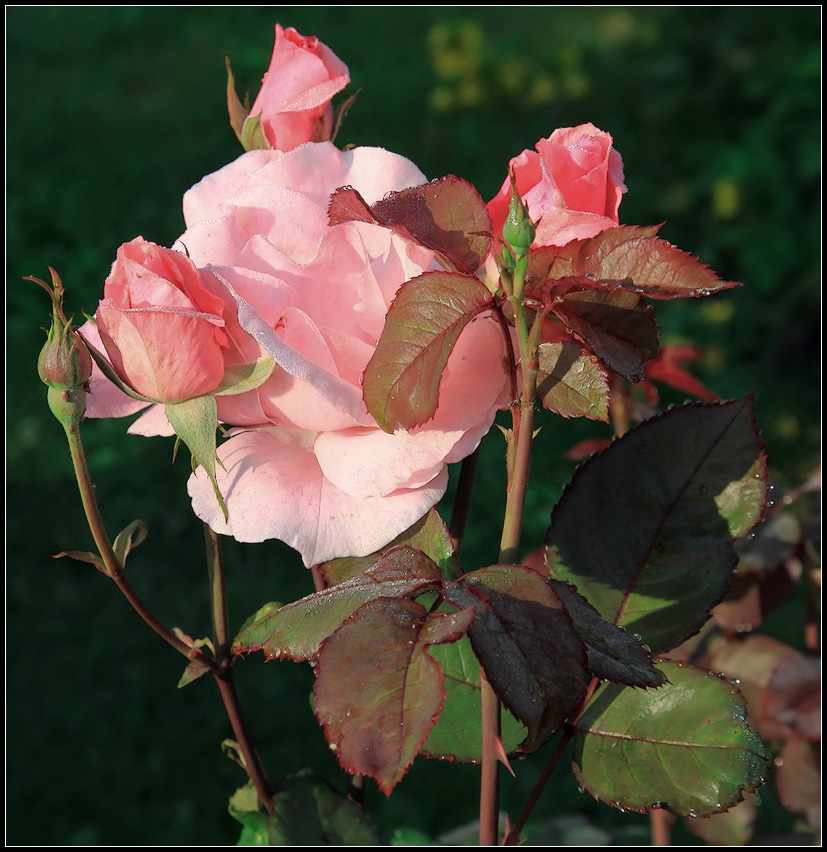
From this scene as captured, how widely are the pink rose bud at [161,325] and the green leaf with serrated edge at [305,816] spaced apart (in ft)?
0.93

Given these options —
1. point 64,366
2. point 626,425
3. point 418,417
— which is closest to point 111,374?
point 64,366

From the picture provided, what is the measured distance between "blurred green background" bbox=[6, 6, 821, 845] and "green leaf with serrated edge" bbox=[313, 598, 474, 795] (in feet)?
1.93

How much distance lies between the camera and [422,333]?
16.1 inches

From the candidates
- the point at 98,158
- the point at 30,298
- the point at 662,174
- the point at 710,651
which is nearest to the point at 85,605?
the point at 30,298

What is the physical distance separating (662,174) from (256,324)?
88.5 inches

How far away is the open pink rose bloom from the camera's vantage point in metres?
0.44

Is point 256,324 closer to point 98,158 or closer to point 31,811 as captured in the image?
point 31,811

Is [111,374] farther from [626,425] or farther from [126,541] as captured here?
[626,425]

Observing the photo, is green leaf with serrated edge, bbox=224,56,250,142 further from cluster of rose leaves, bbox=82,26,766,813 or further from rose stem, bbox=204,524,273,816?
rose stem, bbox=204,524,273,816

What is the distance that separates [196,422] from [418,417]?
0.11 meters

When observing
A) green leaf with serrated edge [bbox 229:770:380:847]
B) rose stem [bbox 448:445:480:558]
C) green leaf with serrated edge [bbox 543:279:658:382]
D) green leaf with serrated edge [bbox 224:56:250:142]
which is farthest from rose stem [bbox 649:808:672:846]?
green leaf with serrated edge [bbox 224:56:250:142]

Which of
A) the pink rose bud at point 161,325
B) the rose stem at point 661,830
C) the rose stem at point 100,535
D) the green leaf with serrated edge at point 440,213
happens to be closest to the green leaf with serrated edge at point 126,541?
the rose stem at point 100,535

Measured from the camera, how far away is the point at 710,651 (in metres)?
0.89

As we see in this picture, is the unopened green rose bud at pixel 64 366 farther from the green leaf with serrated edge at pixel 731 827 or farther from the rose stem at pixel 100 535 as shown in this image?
the green leaf with serrated edge at pixel 731 827
